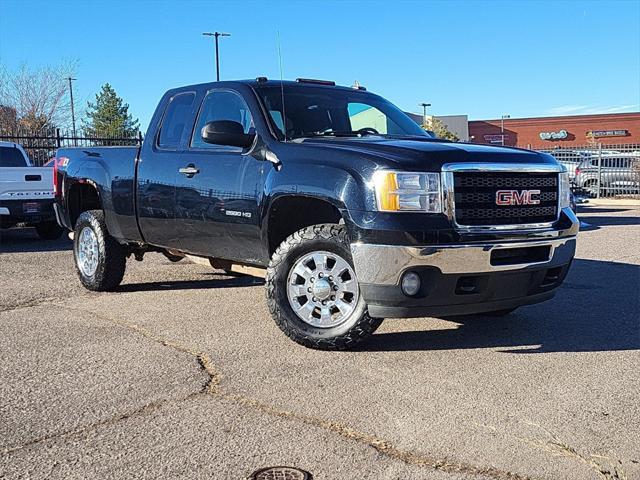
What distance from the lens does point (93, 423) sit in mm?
3664

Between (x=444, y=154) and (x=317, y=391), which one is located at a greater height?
(x=444, y=154)

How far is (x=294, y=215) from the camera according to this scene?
215 inches

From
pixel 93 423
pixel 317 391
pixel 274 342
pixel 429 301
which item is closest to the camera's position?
pixel 93 423

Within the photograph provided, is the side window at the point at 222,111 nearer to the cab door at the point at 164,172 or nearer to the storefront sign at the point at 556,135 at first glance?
the cab door at the point at 164,172

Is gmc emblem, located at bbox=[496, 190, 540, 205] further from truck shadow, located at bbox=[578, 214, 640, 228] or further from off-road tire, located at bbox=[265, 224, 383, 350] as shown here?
truck shadow, located at bbox=[578, 214, 640, 228]

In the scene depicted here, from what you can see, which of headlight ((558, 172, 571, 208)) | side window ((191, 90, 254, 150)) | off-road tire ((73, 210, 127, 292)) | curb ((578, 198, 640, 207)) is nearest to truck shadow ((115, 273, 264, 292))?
off-road tire ((73, 210, 127, 292))

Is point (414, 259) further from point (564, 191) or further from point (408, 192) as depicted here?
point (564, 191)

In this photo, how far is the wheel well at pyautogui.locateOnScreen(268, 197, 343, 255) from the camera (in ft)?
17.3

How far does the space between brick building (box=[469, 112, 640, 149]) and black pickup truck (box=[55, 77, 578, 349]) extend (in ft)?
194

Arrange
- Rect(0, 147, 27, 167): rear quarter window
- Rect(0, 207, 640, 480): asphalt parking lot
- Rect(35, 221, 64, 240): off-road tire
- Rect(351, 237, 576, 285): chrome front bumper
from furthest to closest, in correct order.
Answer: Rect(0, 147, 27, 167): rear quarter window
Rect(35, 221, 64, 240): off-road tire
Rect(351, 237, 576, 285): chrome front bumper
Rect(0, 207, 640, 480): asphalt parking lot

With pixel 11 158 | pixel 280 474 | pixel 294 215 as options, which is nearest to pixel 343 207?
pixel 294 215

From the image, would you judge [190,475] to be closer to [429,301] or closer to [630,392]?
[429,301]

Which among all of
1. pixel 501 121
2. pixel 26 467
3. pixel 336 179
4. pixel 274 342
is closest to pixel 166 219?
pixel 274 342

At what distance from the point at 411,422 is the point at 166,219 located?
3.45 m
